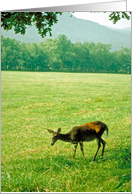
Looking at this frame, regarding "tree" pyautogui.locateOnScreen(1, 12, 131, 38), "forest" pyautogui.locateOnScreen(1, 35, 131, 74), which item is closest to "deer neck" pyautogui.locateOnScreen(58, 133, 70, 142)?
"tree" pyautogui.locateOnScreen(1, 12, 131, 38)

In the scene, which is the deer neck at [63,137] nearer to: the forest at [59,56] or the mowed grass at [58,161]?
the mowed grass at [58,161]

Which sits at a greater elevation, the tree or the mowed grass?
the tree

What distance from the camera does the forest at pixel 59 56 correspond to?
5.16 m

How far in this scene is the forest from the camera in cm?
516

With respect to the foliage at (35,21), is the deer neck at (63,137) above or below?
below

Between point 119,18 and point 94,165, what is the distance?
2.37 m

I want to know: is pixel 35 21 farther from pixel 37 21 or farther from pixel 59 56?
pixel 59 56

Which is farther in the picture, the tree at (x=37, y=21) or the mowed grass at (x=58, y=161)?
the tree at (x=37, y=21)

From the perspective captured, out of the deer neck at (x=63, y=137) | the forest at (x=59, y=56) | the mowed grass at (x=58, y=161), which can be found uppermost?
the forest at (x=59, y=56)

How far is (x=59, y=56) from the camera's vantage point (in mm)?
5207

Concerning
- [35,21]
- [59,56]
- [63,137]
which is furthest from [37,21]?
[59,56]

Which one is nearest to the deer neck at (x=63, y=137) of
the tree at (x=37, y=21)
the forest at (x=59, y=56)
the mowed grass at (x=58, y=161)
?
the mowed grass at (x=58, y=161)

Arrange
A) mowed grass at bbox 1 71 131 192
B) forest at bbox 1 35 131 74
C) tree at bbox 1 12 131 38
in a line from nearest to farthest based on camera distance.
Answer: mowed grass at bbox 1 71 131 192, tree at bbox 1 12 131 38, forest at bbox 1 35 131 74

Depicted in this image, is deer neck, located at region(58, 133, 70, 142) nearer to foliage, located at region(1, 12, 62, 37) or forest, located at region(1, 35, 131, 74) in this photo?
foliage, located at region(1, 12, 62, 37)
